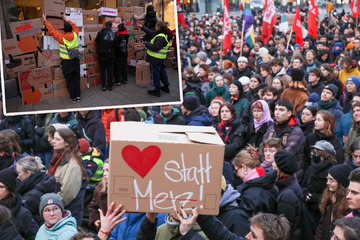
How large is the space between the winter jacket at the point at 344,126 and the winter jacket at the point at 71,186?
3.46m

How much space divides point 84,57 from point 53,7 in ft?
2.94

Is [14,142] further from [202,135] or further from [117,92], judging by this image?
[202,135]

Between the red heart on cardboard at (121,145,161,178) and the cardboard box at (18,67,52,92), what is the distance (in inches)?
52.7

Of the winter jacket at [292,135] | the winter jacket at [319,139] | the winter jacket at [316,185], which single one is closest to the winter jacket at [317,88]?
the winter jacket at [292,135]

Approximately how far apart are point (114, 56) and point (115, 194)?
5.11 feet

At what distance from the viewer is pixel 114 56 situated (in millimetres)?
3572

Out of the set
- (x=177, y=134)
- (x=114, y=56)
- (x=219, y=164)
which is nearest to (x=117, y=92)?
(x=114, y=56)

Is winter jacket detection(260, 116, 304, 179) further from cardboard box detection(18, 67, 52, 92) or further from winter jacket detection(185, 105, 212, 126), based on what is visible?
cardboard box detection(18, 67, 52, 92)

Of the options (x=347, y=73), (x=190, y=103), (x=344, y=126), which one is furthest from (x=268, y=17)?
(x=344, y=126)

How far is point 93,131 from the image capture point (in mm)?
5582

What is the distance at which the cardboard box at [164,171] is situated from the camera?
2.31m

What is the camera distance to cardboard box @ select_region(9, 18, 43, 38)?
2863 millimetres

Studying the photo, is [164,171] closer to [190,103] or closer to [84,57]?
[84,57]

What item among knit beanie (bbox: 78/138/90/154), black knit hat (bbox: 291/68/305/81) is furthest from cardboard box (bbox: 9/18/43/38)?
black knit hat (bbox: 291/68/305/81)
